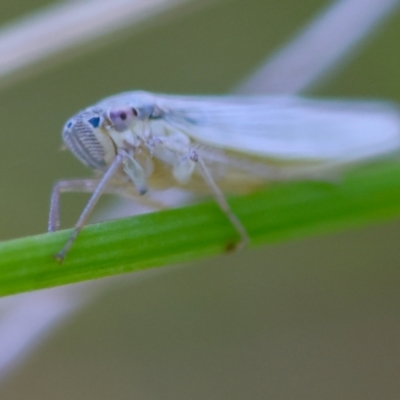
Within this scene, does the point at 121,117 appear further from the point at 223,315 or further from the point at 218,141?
the point at 223,315

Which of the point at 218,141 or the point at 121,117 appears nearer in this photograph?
the point at 121,117

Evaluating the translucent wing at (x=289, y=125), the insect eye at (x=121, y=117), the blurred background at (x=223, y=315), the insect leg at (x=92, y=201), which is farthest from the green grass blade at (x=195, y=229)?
the blurred background at (x=223, y=315)

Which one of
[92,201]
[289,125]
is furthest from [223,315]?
[92,201]

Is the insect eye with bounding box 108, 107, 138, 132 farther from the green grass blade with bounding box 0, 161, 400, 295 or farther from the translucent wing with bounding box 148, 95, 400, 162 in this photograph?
the green grass blade with bounding box 0, 161, 400, 295

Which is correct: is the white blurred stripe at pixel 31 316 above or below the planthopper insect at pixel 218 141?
below

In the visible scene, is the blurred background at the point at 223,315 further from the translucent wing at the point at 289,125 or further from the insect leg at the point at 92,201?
the insect leg at the point at 92,201

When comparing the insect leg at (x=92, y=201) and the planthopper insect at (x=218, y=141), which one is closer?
the insect leg at (x=92, y=201)
